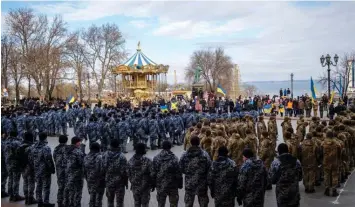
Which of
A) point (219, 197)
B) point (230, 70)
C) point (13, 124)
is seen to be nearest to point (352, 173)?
point (219, 197)

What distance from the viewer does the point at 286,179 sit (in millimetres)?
8008

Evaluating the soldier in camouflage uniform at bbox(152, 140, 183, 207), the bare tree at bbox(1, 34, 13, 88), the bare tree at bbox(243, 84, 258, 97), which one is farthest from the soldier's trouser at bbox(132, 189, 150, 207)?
the bare tree at bbox(243, 84, 258, 97)

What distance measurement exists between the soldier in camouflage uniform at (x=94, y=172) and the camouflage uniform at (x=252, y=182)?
3094 millimetres

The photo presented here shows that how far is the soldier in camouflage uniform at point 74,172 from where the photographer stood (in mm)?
9023

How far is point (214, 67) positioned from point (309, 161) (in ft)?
238

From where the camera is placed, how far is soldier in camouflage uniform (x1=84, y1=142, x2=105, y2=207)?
8.77m

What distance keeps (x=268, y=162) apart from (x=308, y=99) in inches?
820

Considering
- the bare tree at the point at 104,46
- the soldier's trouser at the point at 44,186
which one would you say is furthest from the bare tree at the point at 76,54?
the soldier's trouser at the point at 44,186

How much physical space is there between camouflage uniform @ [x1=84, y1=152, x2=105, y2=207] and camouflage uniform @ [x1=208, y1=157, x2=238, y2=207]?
99.0 inches

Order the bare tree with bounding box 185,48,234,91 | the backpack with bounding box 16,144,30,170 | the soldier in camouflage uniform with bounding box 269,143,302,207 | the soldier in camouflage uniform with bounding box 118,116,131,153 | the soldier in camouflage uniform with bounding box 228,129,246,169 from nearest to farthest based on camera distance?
1. the soldier in camouflage uniform with bounding box 269,143,302,207
2. the backpack with bounding box 16,144,30,170
3. the soldier in camouflage uniform with bounding box 228,129,246,169
4. the soldier in camouflage uniform with bounding box 118,116,131,153
5. the bare tree with bounding box 185,48,234,91

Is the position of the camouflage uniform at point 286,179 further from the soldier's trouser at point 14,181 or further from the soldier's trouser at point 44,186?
the soldier's trouser at point 14,181

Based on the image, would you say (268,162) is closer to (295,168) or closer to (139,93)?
(295,168)

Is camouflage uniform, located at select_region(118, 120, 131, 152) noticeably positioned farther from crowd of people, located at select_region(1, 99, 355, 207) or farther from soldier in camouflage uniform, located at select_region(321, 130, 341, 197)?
soldier in camouflage uniform, located at select_region(321, 130, 341, 197)

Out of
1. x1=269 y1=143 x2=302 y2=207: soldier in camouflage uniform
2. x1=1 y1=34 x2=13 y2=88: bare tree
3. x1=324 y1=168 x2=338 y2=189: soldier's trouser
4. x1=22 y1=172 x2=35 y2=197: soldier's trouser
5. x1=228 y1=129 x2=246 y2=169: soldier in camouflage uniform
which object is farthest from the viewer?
x1=1 y1=34 x2=13 y2=88: bare tree
